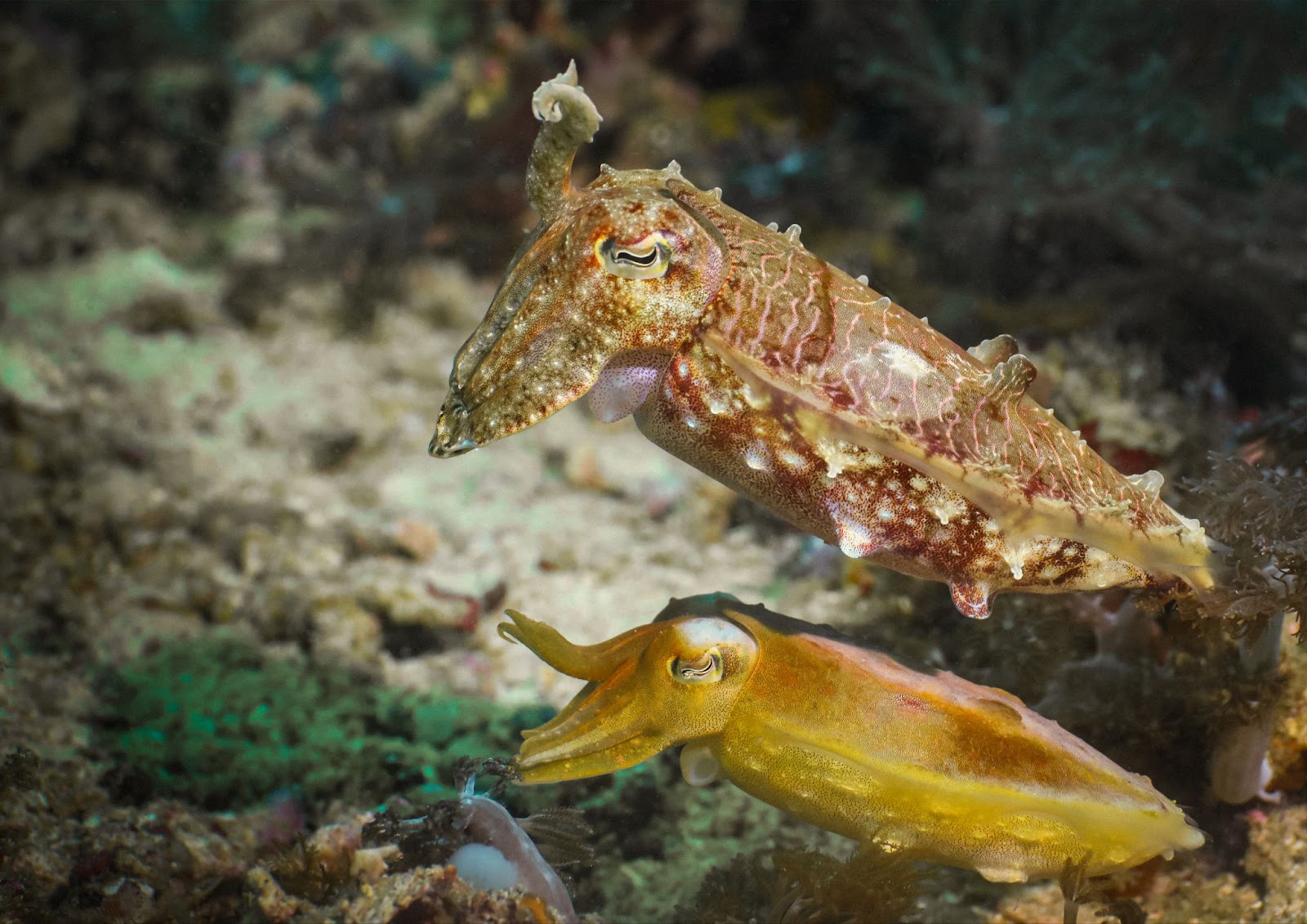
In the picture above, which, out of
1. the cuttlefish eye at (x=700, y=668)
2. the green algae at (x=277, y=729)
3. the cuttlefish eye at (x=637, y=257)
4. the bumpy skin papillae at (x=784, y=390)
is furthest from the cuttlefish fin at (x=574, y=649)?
the cuttlefish eye at (x=637, y=257)

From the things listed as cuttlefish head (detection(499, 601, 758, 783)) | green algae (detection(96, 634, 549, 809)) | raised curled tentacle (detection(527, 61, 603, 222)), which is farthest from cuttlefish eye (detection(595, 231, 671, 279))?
green algae (detection(96, 634, 549, 809))

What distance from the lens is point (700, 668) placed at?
1.76 metres

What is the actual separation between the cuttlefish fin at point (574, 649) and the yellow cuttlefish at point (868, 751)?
0.12 ft

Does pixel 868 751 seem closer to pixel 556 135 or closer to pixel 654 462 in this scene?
pixel 556 135

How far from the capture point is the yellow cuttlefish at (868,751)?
5.72ft

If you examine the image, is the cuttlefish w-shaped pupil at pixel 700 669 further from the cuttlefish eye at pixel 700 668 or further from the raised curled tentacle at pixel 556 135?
the raised curled tentacle at pixel 556 135

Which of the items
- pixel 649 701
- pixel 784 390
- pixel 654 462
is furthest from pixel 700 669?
pixel 654 462

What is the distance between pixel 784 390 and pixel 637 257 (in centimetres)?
35

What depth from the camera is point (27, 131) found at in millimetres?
6418

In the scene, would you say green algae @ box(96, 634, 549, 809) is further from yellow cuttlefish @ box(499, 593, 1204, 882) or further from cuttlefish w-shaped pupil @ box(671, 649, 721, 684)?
cuttlefish w-shaped pupil @ box(671, 649, 721, 684)

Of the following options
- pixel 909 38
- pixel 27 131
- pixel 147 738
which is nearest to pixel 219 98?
pixel 27 131

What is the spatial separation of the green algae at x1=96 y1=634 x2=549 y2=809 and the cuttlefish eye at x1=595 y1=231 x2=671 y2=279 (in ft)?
4.80

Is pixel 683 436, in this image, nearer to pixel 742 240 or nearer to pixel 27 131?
pixel 742 240

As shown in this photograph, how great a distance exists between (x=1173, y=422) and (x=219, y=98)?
22.1ft
